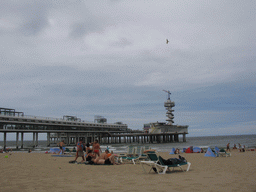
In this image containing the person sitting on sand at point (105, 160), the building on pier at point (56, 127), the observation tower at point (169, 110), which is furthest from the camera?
the observation tower at point (169, 110)

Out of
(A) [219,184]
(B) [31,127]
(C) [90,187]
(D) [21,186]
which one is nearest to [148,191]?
(C) [90,187]

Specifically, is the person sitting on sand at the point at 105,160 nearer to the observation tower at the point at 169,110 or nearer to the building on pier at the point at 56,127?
the building on pier at the point at 56,127

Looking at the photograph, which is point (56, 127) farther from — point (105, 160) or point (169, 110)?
point (105, 160)

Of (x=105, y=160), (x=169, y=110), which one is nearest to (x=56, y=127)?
(x=169, y=110)

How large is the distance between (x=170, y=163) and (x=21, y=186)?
15.9 ft

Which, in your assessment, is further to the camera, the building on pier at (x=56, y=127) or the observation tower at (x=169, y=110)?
the observation tower at (x=169, y=110)

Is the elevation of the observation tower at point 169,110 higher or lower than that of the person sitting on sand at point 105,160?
higher

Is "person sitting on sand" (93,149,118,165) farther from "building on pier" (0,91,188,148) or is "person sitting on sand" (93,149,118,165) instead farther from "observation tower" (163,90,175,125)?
"observation tower" (163,90,175,125)

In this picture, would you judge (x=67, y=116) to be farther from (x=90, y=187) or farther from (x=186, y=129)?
(x=90, y=187)

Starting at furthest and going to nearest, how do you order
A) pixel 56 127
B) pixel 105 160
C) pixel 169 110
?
pixel 169 110 → pixel 56 127 → pixel 105 160

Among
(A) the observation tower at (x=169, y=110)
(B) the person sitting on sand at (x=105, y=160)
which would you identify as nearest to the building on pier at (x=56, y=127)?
(A) the observation tower at (x=169, y=110)

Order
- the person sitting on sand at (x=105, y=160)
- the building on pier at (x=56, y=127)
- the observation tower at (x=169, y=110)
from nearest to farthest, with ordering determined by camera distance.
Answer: the person sitting on sand at (x=105, y=160) < the building on pier at (x=56, y=127) < the observation tower at (x=169, y=110)

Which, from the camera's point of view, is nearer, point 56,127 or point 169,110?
point 56,127

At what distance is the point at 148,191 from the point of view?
4.85 metres
